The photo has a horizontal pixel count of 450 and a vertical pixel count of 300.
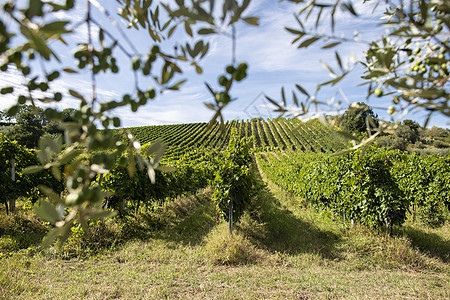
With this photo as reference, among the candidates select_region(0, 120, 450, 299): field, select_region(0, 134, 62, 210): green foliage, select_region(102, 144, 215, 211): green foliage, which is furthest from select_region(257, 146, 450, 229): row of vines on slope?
select_region(0, 134, 62, 210): green foliage

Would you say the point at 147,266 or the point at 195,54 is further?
the point at 147,266

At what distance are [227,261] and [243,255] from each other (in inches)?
14.4

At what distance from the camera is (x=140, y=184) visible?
7.39 m

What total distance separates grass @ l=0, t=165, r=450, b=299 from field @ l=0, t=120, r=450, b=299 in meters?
0.02

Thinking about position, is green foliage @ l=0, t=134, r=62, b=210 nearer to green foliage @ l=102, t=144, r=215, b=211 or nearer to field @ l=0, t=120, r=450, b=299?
field @ l=0, t=120, r=450, b=299

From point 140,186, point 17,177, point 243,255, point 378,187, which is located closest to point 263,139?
point 140,186

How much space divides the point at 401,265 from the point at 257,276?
9.36 feet

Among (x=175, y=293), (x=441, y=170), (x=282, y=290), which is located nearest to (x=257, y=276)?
(x=282, y=290)

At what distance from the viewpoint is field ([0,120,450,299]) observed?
3.88 metres

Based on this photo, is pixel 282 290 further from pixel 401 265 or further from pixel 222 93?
pixel 222 93

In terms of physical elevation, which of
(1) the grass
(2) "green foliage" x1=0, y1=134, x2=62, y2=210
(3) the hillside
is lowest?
(1) the grass

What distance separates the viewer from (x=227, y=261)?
16.6 feet

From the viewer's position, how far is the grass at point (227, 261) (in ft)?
12.6

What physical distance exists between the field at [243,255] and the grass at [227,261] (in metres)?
0.02
